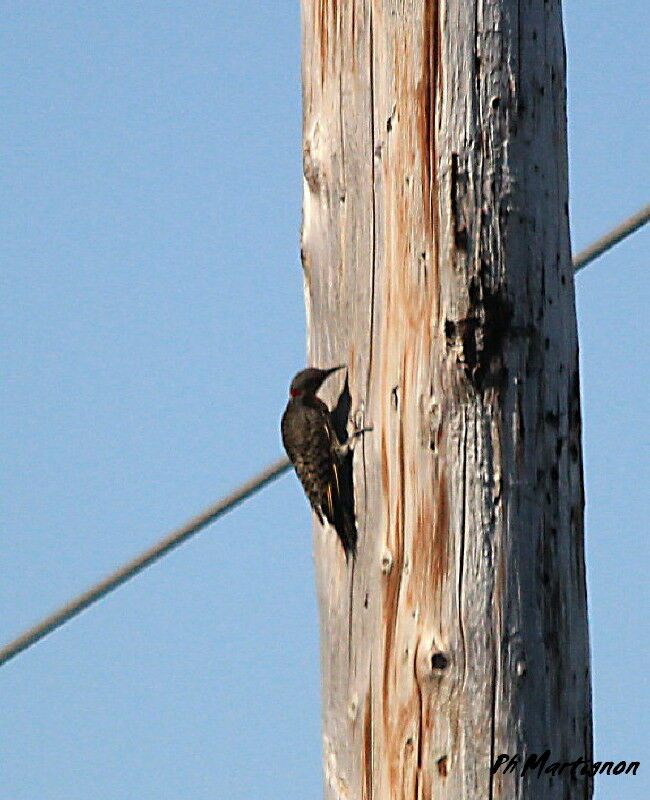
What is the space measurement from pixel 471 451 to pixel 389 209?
1.99ft

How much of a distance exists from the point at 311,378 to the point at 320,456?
0.40 meters

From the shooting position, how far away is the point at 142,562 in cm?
542

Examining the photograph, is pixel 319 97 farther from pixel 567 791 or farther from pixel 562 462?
pixel 567 791

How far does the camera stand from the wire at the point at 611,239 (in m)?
5.01

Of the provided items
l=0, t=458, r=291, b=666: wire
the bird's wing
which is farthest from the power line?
the bird's wing

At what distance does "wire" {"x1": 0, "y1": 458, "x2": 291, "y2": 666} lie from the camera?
17.3ft

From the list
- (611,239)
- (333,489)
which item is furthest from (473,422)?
(611,239)

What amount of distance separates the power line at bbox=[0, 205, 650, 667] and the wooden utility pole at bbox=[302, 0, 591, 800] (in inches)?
81.0

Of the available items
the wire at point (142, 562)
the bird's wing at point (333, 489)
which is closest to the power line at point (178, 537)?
the wire at point (142, 562)

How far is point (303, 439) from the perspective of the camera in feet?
14.2

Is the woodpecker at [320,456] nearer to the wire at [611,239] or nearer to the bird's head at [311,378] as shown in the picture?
the bird's head at [311,378]

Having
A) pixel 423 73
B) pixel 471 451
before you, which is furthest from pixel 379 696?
pixel 423 73
